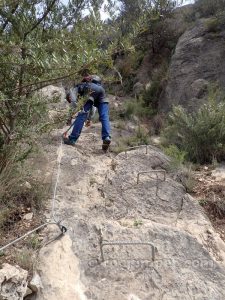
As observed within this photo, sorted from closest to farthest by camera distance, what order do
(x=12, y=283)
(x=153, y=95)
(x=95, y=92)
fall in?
(x=12, y=283) < (x=95, y=92) < (x=153, y=95)

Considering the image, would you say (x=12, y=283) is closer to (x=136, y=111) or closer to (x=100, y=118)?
(x=100, y=118)

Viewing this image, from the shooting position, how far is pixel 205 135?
268 inches

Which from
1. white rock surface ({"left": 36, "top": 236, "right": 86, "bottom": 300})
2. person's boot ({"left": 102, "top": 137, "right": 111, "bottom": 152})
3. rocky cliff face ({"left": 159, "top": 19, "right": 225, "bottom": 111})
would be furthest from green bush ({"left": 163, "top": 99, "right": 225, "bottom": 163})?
white rock surface ({"left": 36, "top": 236, "right": 86, "bottom": 300})

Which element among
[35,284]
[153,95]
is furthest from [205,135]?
[153,95]

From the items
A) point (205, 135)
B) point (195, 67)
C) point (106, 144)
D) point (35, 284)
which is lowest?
point (205, 135)

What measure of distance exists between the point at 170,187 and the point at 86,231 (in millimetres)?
1717

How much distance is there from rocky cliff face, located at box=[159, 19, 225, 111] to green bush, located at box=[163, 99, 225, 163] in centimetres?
293

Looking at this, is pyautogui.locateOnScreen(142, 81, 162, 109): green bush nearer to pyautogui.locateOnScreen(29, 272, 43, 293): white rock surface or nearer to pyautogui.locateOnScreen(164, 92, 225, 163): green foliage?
pyautogui.locateOnScreen(164, 92, 225, 163): green foliage

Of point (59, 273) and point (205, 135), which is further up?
point (59, 273)

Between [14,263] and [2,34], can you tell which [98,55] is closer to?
[2,34]

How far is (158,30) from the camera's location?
15258 millimetres

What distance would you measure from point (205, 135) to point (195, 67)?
5533 millimetres

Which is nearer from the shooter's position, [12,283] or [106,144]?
[12,283]

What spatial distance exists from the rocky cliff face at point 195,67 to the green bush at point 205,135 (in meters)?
2.93
